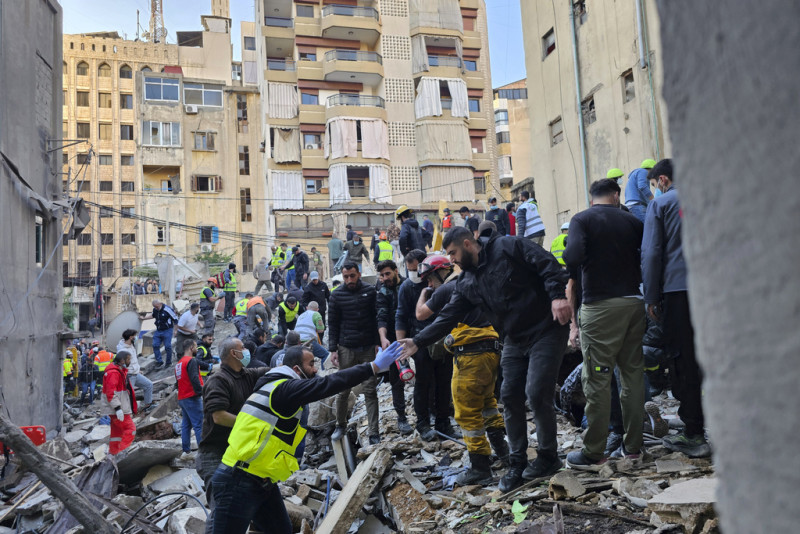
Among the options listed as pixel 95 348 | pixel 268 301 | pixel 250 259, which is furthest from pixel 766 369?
pixel 250 259

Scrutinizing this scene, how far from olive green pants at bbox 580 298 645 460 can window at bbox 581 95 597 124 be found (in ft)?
49.5

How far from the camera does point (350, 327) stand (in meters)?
8.12

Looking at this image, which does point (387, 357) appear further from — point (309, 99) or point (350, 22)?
point (350, 22)

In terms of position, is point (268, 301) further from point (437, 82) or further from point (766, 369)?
point (437, 82)

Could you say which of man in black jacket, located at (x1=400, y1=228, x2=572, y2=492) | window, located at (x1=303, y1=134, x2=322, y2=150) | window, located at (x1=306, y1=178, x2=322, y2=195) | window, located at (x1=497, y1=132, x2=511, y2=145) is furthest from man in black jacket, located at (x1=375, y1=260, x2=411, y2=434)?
window, located at (x1=497, y1=132, x2=511, y2=145)

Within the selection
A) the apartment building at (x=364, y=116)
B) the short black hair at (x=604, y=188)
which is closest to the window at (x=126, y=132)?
the apartment building at (x=364, y=116)

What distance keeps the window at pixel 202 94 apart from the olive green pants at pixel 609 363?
4821 centimetres

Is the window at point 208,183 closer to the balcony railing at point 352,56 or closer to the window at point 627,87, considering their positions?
the balcony railing at point 352,56

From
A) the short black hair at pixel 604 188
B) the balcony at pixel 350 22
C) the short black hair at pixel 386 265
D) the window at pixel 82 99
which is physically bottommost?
the short black hair at pixel 386 265

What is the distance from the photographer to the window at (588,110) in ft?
60.4

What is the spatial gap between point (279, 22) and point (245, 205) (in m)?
14.2

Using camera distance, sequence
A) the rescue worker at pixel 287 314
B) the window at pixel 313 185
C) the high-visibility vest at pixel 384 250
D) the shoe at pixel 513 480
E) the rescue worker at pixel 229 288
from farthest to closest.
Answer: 1. the window at pixel 313 185
2. the rescue worker at pixel 229 288
3. the high-visibility vest at pixel 384 250
4. the rescue worker at pixel 287 314
5. the shoe at pixel 513 480

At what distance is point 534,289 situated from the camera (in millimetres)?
4980

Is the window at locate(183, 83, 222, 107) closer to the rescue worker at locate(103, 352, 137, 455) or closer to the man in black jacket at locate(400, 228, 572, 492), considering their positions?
the rescue worker at locate(103, 352, 137, 455)
